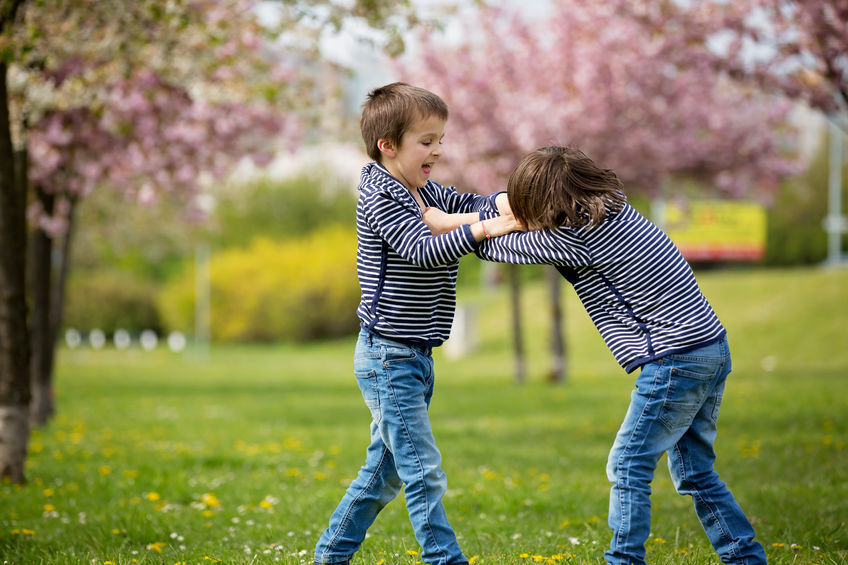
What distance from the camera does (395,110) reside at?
10.9ft

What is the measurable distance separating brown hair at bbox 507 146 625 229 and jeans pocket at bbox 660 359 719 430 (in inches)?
23.8

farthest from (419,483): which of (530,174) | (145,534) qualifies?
(145,534)

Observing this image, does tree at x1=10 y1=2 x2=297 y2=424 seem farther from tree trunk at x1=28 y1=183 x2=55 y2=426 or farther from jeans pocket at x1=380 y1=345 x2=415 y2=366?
jeans pocket at x1=380 y1=345 x2=415 y2=366

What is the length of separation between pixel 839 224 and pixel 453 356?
45.5ft

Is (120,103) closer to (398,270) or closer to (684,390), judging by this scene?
(398,270)

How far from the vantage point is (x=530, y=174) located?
3303 millimetres

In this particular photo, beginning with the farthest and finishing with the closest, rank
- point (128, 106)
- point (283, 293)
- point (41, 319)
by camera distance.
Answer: point (283, 293), point (41, 319), point (128, 106)

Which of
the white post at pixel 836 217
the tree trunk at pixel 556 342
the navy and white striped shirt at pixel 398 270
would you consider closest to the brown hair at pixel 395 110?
the navy and white striped shirt at pixel 398 270

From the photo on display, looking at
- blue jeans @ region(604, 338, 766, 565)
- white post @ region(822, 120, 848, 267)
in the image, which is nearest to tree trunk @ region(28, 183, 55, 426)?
blue jeans @ region(604, 338, 766, 565)

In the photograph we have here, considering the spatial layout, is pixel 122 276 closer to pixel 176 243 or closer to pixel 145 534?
pixel 176 243

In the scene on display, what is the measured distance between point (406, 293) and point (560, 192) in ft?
2.14

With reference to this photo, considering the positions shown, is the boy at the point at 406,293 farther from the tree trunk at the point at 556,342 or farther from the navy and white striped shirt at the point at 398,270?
the tree trunk at the point at 556,342

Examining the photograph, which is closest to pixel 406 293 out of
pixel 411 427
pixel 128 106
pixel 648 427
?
pixel 411 427

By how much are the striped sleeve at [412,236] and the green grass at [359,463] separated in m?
1.42
